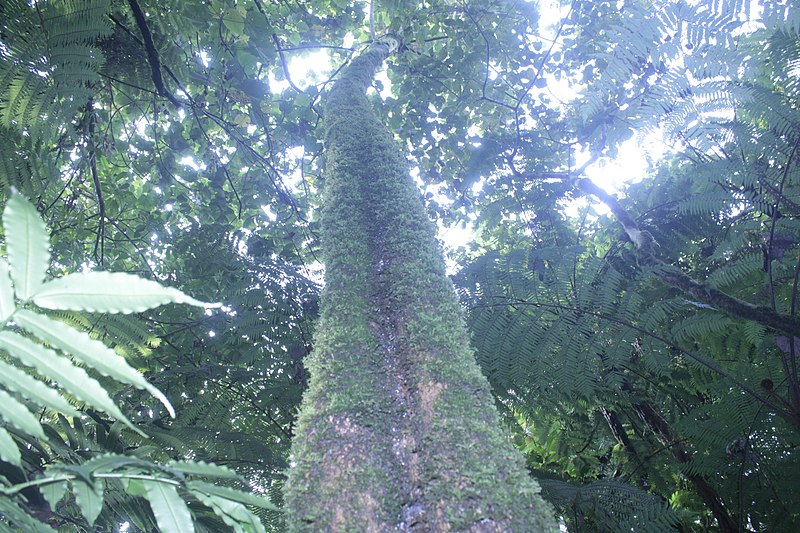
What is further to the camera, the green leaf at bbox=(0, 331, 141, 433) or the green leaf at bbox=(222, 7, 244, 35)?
the green leaf at bbox=(222, 7, 244, 35)

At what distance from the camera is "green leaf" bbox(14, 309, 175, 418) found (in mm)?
678

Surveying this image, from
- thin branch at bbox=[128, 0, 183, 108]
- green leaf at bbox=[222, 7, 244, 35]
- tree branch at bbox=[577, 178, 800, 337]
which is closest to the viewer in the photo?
tree branch at bbox=[577, 178, 800, 337]

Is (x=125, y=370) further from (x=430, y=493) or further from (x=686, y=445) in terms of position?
(x=686, y=445)

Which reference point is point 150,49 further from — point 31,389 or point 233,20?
point 31,389

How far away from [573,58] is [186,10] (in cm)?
462

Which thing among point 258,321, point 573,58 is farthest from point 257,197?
point 573,58

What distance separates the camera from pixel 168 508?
839mm

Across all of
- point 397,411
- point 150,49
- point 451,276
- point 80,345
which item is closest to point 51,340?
point 80,345

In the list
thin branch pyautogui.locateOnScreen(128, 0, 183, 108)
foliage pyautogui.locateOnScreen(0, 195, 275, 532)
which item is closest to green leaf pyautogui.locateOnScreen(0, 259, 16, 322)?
foliage pyautogui.locateOnScreen(0, 195, 275, 532)

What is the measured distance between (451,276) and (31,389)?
3098 millimetres

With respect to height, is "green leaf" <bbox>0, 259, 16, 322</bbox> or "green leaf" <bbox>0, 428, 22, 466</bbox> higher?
"green leaf" <bbox>0, 259, 16, 322</bbox>

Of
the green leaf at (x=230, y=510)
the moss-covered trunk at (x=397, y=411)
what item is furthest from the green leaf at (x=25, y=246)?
the moss-covered trunk at (x=397, y=411)

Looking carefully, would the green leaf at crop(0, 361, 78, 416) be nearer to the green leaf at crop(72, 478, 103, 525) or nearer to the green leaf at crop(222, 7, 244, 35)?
the green leaf at crop(72, 478, 103, 525)

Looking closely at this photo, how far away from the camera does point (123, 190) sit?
6168 millimetres
